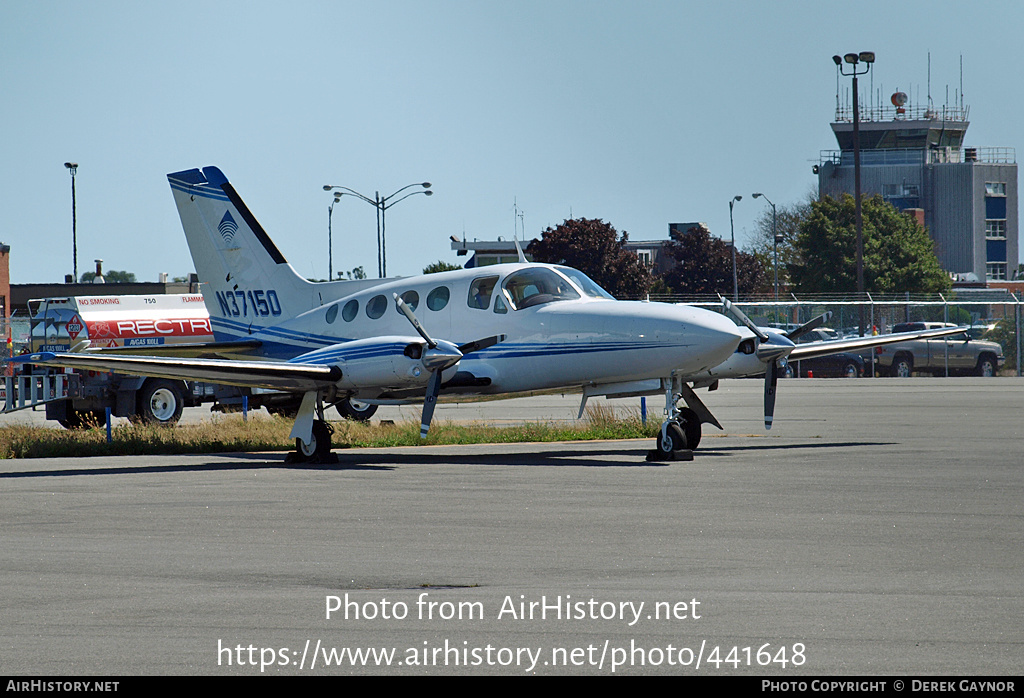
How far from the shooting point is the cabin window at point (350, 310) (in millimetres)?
20141

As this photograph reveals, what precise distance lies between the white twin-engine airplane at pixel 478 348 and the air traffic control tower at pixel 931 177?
9601 cm

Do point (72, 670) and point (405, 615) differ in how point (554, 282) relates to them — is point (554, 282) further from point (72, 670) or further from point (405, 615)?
point (72, 670)

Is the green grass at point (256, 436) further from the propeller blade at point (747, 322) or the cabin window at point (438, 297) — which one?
the propeller blade at point (747, 322)

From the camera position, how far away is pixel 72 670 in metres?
5.90

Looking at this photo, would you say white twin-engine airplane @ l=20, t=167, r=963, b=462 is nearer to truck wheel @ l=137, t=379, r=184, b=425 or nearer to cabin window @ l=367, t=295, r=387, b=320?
cabin window @ l=367, t=295, r=387, b=320

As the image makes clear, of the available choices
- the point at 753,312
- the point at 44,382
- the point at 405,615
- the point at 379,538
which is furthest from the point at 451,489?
the point at 753,312

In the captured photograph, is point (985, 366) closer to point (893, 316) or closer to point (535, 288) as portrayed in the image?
point (893, 316)

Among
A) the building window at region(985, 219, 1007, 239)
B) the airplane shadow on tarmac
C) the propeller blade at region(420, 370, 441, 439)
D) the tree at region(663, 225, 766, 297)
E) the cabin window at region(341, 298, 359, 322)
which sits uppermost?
the building window at region(985, 219, 1007, 239)

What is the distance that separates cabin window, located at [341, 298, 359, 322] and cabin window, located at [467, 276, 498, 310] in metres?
2.46

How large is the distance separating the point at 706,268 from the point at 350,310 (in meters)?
68.3

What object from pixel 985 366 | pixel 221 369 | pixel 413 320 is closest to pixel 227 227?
Answer: pixel 221 369

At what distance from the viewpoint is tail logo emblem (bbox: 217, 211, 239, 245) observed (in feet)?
71.4

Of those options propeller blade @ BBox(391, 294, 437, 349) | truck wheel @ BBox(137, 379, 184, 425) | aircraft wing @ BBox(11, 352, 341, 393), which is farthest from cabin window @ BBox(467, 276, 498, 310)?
truck wheel @ BBox(137, 379, 184, 425)

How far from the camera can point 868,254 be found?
272 feet
